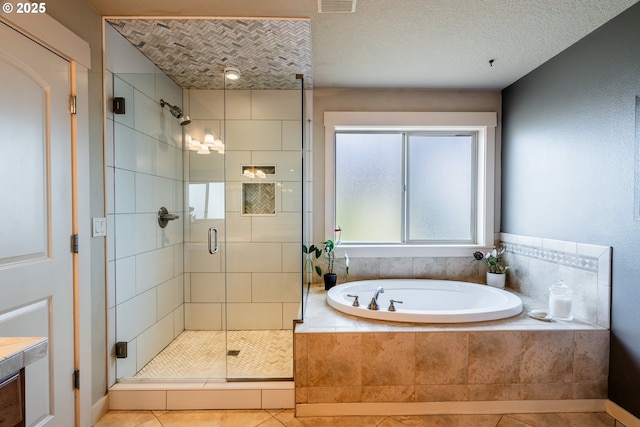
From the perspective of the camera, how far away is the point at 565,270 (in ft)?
7.43

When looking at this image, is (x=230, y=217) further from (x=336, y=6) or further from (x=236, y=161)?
(x=336, y=6)

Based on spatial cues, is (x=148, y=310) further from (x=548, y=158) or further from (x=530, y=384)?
(x=548, y=158)

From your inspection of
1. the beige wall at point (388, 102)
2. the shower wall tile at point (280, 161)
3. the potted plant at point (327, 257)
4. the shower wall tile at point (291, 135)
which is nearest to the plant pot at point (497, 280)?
the potted plant at point (327, 257)

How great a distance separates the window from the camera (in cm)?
313

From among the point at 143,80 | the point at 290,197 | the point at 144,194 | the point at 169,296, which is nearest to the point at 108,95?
the point at 143,80

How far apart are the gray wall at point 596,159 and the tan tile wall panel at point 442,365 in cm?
20

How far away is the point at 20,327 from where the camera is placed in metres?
1.37

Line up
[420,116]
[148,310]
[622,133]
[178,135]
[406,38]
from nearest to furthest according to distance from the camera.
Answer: [622,133] → [406,38] → [148,310] → [178,135] → [420,116]

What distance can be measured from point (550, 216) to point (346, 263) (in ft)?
5.49

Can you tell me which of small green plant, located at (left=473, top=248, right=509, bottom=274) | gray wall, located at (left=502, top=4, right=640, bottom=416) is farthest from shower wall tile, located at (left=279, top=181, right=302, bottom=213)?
gray wall, located at (left=502, top=4, right=640, bottom=416)

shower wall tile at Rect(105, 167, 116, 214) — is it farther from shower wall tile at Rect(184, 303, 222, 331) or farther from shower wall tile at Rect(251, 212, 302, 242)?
shower wall tile at Rect(184, 303, 222, 331)

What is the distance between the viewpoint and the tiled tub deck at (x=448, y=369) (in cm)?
188

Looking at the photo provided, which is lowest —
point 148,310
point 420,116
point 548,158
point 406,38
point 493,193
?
point 148,310

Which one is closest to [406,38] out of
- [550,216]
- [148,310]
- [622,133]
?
[622,133]
